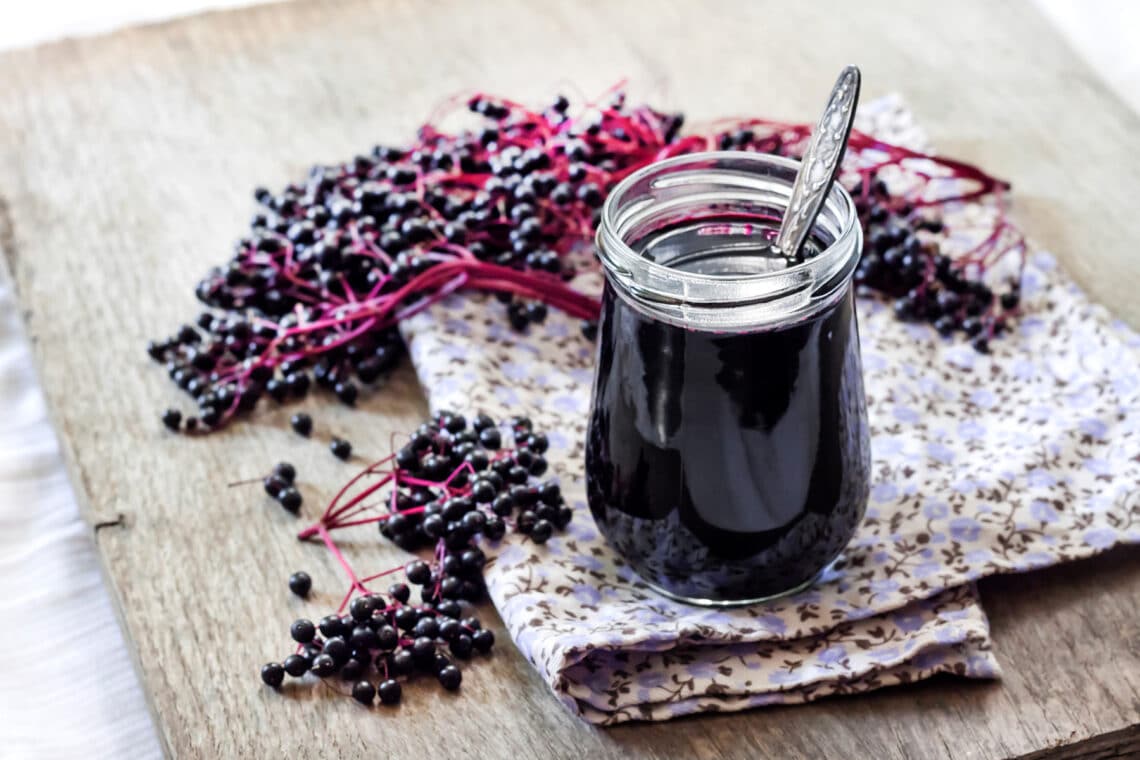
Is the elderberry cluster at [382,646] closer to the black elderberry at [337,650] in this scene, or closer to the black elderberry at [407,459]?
the black elderberry at [337,650]

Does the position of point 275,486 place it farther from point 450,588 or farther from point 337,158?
point 337,158

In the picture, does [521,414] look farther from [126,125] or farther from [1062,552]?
[126,125]

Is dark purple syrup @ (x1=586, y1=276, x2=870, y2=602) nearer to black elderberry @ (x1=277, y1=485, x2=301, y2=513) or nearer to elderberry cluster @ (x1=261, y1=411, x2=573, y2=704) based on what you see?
elderberry cluster @ (x1=261, y1=411, x2=573, y2=704)

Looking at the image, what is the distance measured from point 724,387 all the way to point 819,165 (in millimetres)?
122

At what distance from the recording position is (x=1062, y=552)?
0.82m

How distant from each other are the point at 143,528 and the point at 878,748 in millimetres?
488

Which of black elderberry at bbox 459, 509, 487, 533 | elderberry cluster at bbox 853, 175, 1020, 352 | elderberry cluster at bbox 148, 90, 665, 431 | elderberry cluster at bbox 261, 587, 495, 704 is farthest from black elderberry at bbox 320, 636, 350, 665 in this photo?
elderberry cluster at bbox 853, 175, 1020, 352

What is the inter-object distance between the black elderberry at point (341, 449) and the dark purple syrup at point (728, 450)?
0.21m

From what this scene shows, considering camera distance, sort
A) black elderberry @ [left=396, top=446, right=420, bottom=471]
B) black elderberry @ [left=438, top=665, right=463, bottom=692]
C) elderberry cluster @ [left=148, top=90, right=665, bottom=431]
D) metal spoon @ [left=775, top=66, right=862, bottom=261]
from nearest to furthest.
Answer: metal spoon @ [left=775, top=66, right=862, bottom=261]
black elderberry @ [left=438, top=665, right=463, bottom=692]
black elderberry @ [left=396, top=446, right=420, bottom=471]
elderberry cluster @ [left=148, top=90, right=665, bottom=431]

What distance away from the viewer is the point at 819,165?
692 millimetres

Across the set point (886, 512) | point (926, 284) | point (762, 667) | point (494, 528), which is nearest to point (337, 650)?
point (494, 528)

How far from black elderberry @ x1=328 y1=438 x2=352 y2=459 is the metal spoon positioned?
1.16 ft

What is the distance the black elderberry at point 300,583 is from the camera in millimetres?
832

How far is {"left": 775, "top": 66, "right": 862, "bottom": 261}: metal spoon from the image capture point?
662 mm
